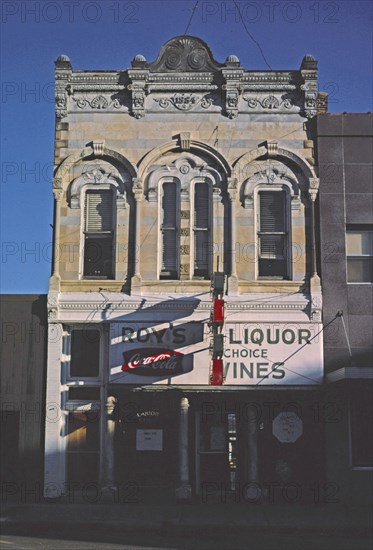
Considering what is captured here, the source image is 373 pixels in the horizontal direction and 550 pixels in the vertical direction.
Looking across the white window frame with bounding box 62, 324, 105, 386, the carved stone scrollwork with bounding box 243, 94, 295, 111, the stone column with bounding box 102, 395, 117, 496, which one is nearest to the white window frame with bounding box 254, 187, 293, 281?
the carved stone scrollwork with bounding box 243, 94, 295, 111

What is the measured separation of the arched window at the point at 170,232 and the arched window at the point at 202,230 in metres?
0.48

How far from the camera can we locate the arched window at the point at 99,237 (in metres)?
20.7

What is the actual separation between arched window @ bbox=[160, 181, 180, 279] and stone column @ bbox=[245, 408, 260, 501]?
419cm

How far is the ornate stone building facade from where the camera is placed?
19.8m

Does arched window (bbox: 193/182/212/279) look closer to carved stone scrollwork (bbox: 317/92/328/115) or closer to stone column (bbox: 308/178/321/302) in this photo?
stone column (bbox: 308/178/321/302)

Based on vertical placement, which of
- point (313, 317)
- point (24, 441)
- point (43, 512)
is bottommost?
point (43, 512)

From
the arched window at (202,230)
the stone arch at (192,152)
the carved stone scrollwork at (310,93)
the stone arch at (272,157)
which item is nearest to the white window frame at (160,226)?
the arched window at (202,230)

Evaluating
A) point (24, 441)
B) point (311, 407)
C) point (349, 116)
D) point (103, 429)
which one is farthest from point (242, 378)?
point (349, 116)

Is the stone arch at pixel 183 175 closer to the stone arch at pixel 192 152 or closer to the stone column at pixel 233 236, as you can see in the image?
the stone arch at pixel 192 152

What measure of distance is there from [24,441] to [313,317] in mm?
7653

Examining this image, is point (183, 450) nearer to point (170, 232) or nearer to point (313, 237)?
point (170, 232)

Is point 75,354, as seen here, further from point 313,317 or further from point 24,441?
point 313,317

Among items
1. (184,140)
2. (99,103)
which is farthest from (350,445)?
(99,103)

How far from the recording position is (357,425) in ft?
64.7
